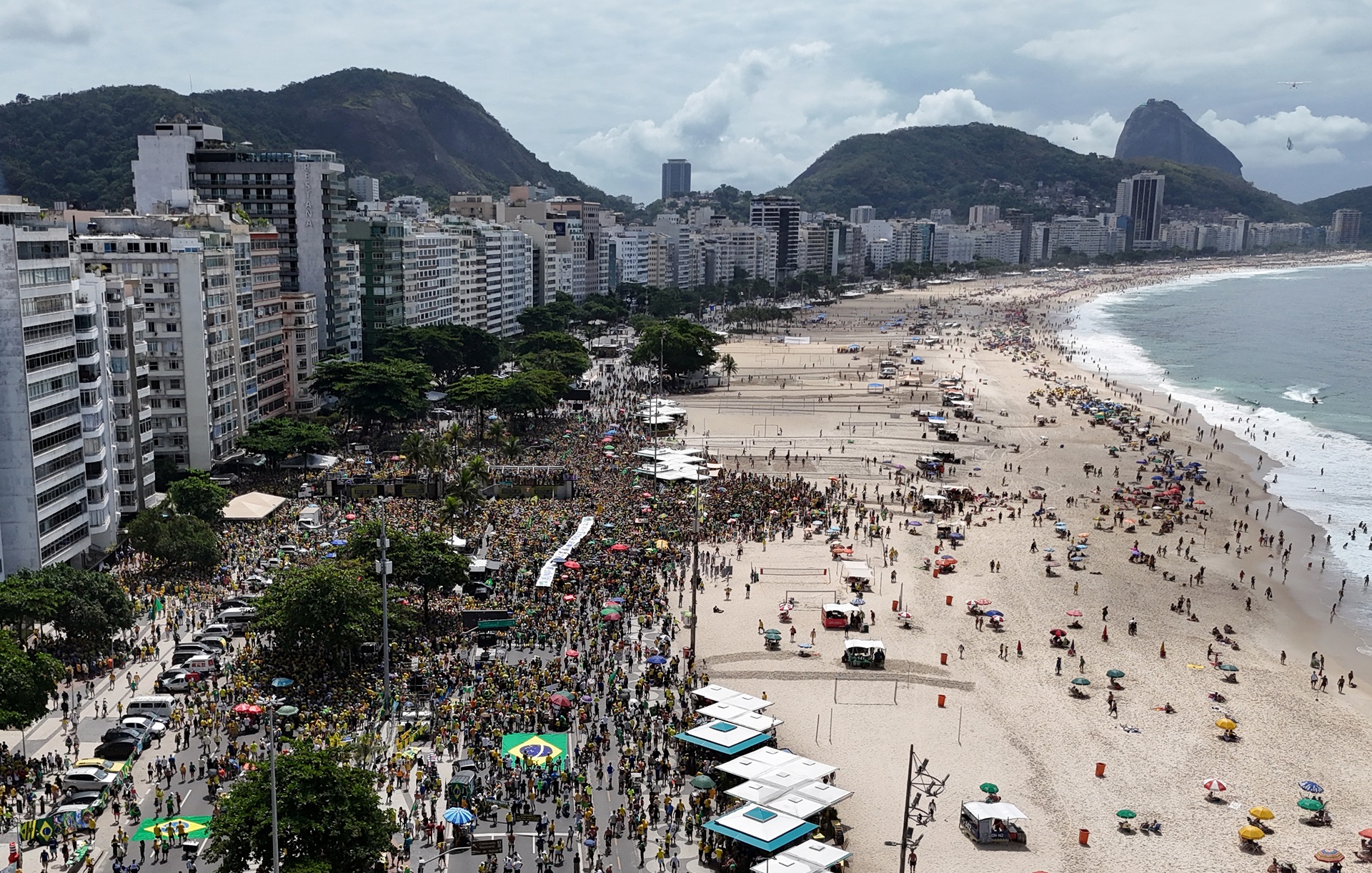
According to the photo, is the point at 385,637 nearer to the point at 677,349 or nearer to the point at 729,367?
the point at 677,349

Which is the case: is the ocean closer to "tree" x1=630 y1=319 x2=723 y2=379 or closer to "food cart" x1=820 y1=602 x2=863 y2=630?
"food cart" x1=820 y1=602 x2=863 y2=630

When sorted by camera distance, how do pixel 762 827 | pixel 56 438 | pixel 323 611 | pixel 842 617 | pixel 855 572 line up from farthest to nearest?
pixel 855 572
pixel 56 438
pixel 842 617
pixel 323 611
pixel 762 827

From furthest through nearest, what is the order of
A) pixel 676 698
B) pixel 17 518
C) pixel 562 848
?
pixel 17 518 < pixel 676 698 < pixel 562 848

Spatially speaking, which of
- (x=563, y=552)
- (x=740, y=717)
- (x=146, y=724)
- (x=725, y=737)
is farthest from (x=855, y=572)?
(x=146, y=724)

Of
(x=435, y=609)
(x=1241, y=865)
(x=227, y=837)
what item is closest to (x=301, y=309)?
(x=435, y=609)

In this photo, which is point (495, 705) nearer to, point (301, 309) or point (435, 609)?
point (435, 609)
